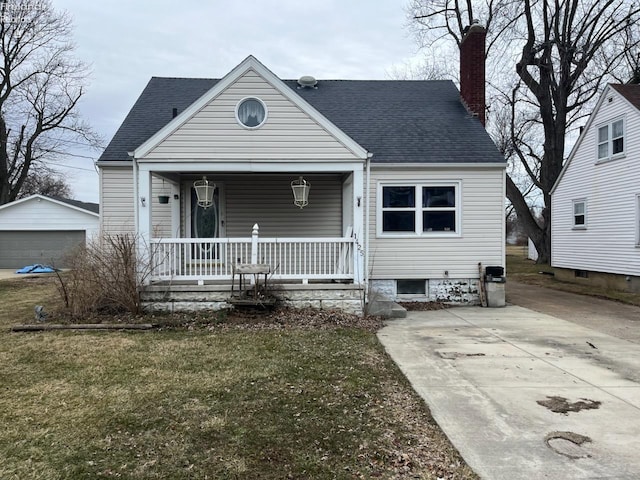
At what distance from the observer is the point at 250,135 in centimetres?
876

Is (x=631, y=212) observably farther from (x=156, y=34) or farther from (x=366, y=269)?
(x=156, y=34)

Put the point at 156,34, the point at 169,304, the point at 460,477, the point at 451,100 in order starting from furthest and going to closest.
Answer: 1. the point at 156,34
2. the point at 451,100
3. the point at 169,304
4. the point at 460,477

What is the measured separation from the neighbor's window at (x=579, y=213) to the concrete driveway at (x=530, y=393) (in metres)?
10.9

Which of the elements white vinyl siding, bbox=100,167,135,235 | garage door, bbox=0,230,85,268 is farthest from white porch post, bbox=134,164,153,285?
garage door, bbox=0,230,85,268

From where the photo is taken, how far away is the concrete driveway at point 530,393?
10.7 ft

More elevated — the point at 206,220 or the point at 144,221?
the point at 206,220

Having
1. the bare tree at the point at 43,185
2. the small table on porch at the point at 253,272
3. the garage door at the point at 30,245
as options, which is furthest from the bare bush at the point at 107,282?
the bare tree at the point at 43,185

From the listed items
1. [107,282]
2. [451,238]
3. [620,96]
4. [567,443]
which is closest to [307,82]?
[451,238]

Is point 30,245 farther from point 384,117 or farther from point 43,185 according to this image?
point 43,185

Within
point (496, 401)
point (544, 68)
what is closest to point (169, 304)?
point (496, 401)

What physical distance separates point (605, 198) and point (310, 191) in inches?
452

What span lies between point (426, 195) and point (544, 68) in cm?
1504

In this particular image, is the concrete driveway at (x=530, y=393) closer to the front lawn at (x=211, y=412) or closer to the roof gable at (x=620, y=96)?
the front lawn at (x=211, y=412)

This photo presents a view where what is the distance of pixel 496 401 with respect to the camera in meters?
4.42
